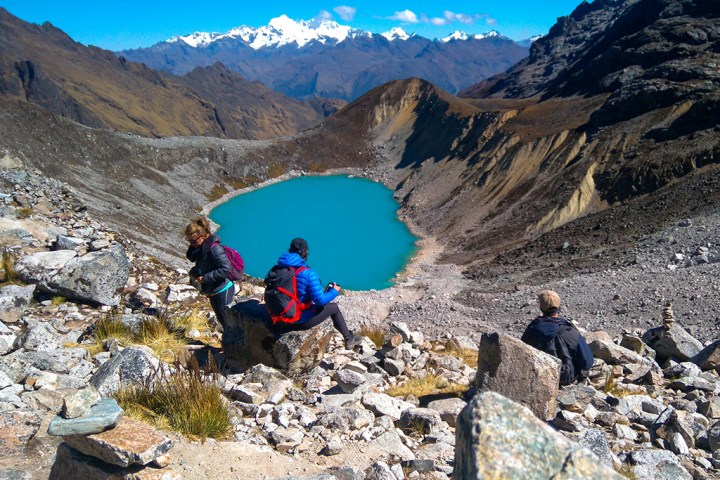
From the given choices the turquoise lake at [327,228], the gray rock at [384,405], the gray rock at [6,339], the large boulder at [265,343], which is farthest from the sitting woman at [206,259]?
the turquoise lake at [327,228]

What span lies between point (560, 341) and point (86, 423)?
260 inches

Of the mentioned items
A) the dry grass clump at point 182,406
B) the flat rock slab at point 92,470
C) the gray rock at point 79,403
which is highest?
the dry grass clump at point 182,406

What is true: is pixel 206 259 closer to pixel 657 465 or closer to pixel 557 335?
pixel 557 335

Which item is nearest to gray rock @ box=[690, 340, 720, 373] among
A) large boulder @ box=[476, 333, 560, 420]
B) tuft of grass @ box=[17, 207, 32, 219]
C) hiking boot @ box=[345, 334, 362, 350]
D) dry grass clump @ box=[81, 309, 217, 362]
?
large boulder @ box=[476, 333, 560, 420]

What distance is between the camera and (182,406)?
5.73 metres

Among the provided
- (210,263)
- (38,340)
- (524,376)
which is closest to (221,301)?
(210,263)

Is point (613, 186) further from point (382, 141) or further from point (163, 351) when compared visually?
point (382, 141)

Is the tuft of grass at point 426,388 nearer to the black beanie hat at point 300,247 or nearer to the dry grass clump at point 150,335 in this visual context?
the black beanie hat at point 300,247

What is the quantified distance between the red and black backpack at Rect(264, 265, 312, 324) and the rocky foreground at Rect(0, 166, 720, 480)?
0.57 meters

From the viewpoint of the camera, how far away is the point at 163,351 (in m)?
9.09

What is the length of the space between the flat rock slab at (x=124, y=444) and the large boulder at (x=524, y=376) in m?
4.29

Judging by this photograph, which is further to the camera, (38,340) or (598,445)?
(38,340)

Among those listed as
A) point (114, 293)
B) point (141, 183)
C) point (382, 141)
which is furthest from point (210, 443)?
point (382, 141)

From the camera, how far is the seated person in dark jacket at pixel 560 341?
8.14 m
